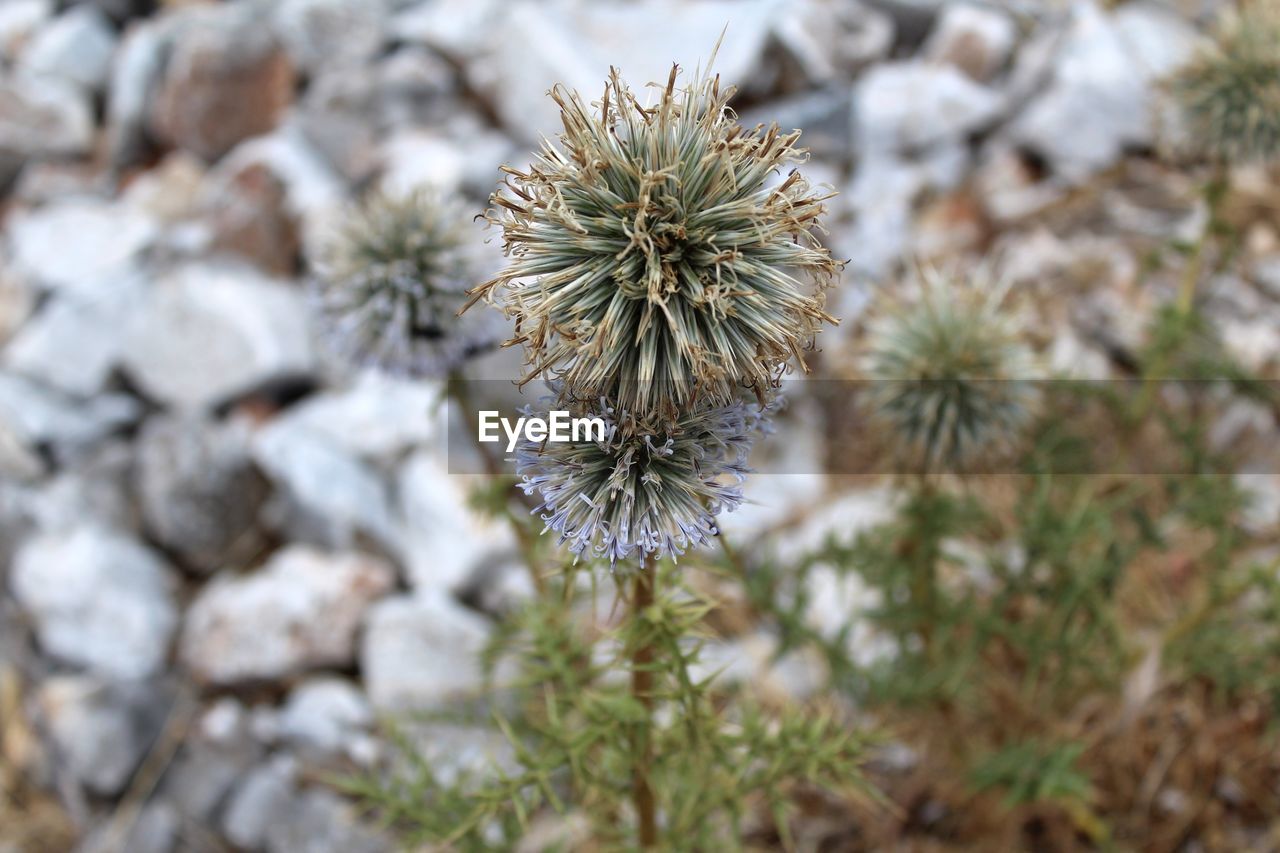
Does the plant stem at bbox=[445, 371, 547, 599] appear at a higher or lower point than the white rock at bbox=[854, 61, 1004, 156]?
lower

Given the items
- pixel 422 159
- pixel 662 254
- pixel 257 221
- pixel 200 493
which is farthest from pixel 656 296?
pixel 257 221

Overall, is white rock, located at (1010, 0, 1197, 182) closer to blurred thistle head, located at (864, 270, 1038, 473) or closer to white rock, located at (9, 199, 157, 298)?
blurred thistle head, located at (864, 270, 1038, 473)

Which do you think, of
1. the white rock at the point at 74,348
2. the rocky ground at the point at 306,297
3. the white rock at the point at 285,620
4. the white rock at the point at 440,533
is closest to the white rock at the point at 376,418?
the rocky ground at the point at 306,297

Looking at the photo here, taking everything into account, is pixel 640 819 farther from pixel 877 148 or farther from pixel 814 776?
pixel 877 148

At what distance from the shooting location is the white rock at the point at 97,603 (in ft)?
16.8

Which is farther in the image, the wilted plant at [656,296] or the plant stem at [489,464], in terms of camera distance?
the plant stem at [489,464]

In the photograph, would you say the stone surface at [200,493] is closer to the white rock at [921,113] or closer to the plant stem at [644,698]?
the plant stem at [644,698]

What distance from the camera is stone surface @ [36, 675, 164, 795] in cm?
469

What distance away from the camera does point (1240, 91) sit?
373 cm

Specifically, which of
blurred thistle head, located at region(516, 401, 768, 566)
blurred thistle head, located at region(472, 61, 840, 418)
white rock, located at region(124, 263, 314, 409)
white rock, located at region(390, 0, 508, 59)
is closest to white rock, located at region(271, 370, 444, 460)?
white rock, located at region(124, 263, 314, 409)

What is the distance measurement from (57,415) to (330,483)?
6.55 ft

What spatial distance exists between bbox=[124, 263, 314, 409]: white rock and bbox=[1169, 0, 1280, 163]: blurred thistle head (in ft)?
15.8

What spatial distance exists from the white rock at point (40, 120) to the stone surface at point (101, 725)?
4.53m

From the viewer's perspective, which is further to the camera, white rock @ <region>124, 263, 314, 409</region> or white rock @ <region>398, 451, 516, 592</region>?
white rock @ <region>124, 263, 314, 409</region>
